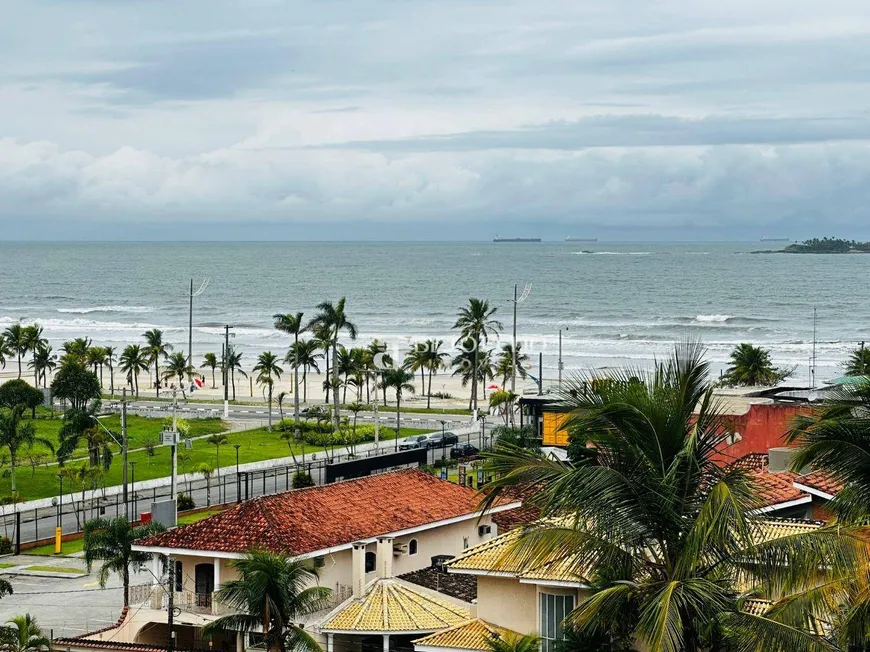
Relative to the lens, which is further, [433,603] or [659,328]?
[659,328]

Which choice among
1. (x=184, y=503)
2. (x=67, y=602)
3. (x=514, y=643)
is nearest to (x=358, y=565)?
(x=514, y=643)

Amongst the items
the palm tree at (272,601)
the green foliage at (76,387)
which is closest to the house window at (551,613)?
the palm tree at (272,601)

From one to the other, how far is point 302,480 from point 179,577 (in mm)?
→ 27260

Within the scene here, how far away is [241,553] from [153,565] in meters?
4.16

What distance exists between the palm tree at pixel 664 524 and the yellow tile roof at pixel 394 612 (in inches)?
504

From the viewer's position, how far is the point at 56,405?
100875 mm

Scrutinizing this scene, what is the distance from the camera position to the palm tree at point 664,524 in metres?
17.1

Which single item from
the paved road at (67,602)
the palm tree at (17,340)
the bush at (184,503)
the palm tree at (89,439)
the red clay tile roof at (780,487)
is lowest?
the paved road at (67,602)

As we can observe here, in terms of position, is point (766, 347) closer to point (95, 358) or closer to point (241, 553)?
point (95, 358)

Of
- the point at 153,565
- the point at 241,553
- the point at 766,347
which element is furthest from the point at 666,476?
the point at 766,347

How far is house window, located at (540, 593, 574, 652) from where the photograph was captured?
84.4 feet

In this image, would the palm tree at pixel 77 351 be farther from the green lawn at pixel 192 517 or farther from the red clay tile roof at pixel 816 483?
the red clay tile roof at pixel 816 483

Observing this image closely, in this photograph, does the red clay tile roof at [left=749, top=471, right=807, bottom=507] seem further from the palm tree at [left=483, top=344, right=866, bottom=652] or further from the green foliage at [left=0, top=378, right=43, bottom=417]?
the green foliage at [left=0, top=378, right=43, bottom=417]

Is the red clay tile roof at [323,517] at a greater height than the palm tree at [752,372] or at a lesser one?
lesser
